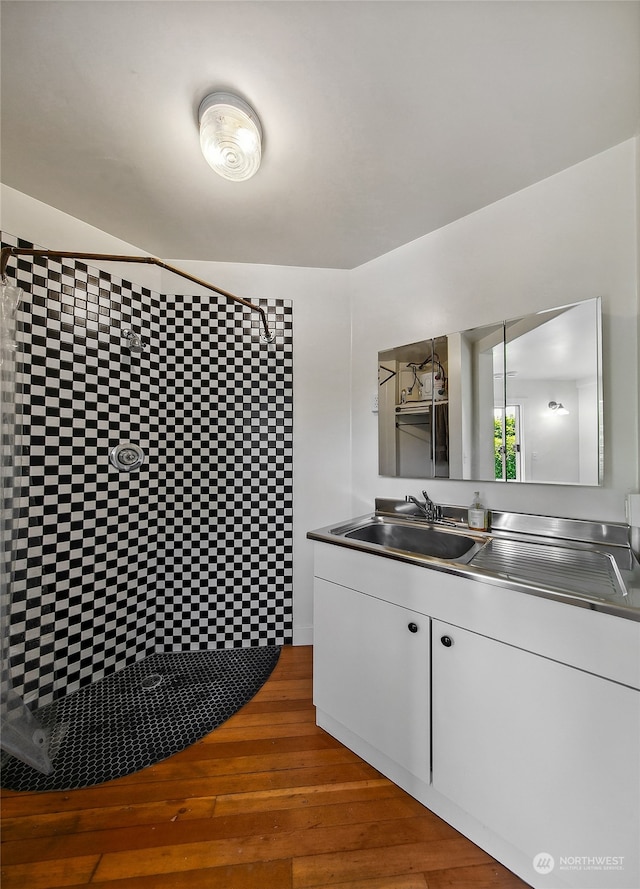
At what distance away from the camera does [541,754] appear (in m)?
0.91

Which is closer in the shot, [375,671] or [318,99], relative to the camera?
[318,99]

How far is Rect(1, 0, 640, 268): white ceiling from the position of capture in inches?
35.9

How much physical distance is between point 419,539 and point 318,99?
1856mm

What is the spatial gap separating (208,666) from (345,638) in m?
1.04

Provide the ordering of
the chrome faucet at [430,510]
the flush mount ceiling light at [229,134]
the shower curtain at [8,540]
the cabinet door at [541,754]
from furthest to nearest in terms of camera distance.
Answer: the chrome faucet at [430,510] → the shower curtain at [8,540] → the flush mount ceiling light at [229,134] → the cabinet door at [541,754]

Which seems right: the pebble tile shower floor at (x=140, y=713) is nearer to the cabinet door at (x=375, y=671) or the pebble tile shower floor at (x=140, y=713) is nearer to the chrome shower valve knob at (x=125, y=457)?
the cabinet door at (x=375, y=671)

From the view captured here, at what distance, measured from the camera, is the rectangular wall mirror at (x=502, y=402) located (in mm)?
1352

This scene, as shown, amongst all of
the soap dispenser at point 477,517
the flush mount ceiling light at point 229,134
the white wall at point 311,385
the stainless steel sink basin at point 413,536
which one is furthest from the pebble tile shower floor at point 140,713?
the flush mount ceiling light at point 229,134

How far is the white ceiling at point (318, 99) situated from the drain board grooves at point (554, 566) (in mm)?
1597

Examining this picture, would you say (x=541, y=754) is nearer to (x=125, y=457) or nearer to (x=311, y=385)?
(x=311, y=385)

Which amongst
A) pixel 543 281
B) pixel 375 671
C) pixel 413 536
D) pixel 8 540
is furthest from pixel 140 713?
pixel 543 281

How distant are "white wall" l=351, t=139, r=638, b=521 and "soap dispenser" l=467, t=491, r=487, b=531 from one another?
81 millimetres

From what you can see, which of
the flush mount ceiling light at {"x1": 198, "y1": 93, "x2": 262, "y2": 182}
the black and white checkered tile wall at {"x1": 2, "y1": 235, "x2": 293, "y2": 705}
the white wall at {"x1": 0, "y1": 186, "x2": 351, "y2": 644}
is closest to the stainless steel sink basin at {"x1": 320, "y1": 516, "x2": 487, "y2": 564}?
the white wall at {"x1": 0, "y1": 186, "x2": 351, "y2": 644}

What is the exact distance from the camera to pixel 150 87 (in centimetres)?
108
